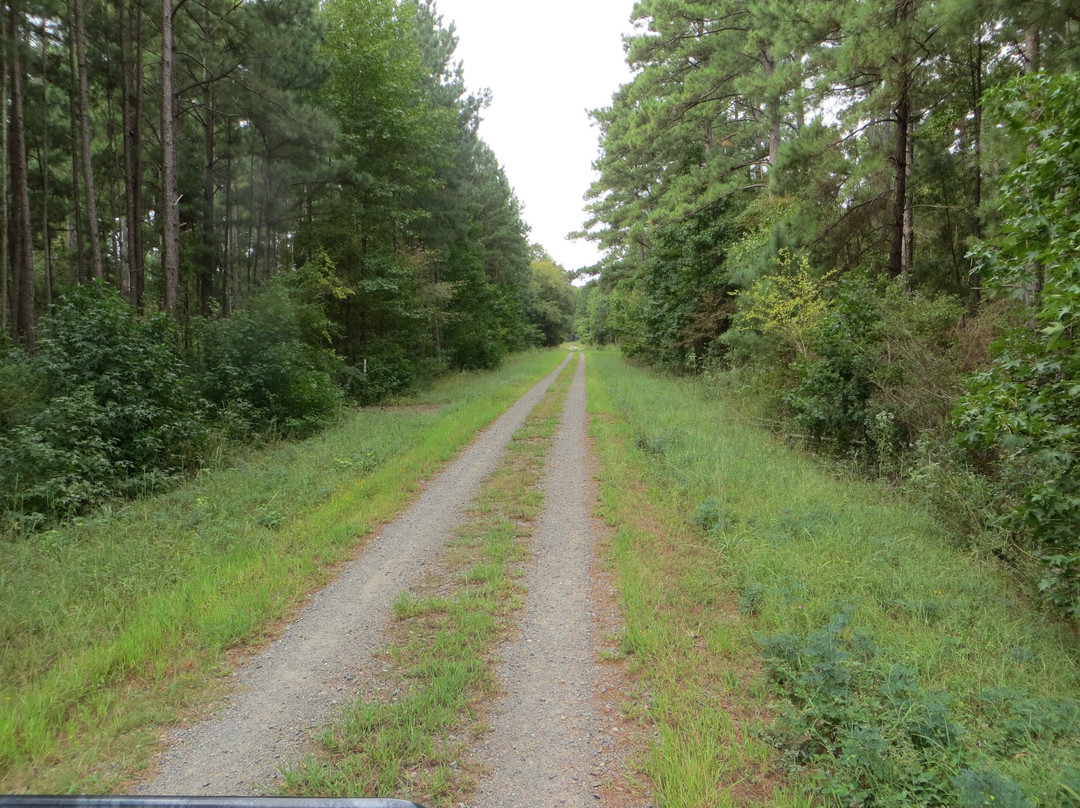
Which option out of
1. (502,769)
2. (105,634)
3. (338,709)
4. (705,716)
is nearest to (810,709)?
(705,716)

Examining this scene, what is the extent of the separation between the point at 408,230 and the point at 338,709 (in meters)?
21.9

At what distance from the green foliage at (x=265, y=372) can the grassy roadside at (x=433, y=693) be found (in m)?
8.06

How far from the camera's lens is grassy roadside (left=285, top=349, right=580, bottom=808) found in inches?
105

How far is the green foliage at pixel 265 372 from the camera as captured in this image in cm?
1200

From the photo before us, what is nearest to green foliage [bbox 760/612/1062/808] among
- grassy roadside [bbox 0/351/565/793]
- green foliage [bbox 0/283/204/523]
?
grassy roadside [bbox 0/351/565/793]

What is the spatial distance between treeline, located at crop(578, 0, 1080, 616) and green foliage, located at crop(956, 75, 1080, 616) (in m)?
0.02

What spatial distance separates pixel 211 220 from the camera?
20.8 meters

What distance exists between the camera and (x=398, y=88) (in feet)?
58.0

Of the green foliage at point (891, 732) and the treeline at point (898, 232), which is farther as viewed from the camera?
the treeline at point (898, 232)

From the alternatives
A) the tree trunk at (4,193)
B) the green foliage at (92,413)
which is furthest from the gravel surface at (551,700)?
the tree trunk at (4,193)

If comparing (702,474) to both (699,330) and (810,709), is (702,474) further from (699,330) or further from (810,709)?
(699,330)

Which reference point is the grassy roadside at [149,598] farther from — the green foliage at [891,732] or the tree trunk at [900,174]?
the tree trunk at [900,174]

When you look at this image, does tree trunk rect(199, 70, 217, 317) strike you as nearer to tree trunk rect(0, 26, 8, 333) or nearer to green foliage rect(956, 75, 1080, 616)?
tree trunk rect(0, 26, 8, 333)

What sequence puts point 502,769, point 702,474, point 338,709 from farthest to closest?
point 702,474 < point 338,709 < point 502,769
